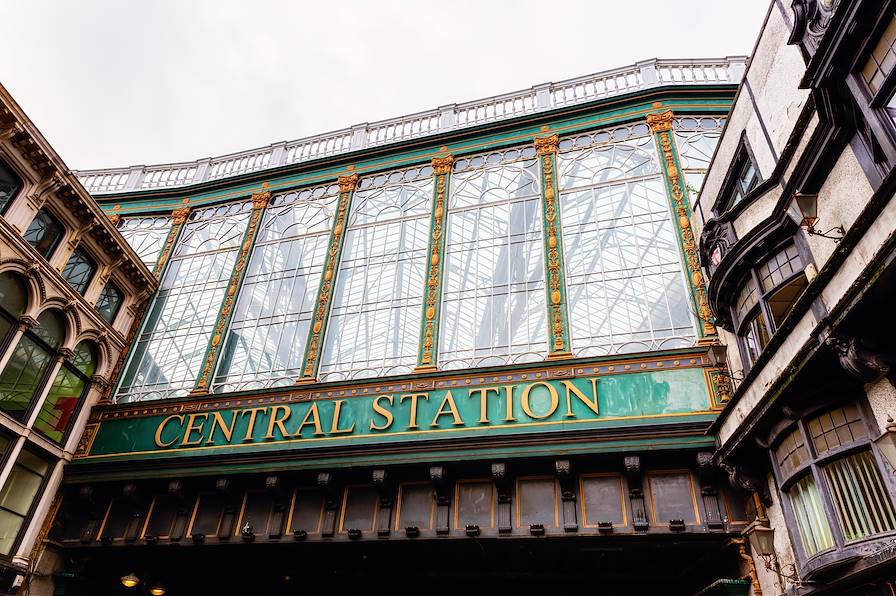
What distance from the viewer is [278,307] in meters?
15.2

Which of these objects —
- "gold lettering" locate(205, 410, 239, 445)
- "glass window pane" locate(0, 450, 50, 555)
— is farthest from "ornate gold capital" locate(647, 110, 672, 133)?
"glass window pane" locate(0, 450, 50, 555)

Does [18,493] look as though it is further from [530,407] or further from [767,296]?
[767,296]

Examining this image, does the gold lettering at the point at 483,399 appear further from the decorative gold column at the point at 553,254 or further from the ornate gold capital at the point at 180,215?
the ornate gold capital at the point at 180,215

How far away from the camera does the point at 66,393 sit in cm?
1406

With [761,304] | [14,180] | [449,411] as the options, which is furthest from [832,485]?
[14,180]

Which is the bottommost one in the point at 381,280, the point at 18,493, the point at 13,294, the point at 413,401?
the point at 18,493

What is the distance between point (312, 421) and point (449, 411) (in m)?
2.92

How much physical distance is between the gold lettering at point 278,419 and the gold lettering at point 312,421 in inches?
11.0

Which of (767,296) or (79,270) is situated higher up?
(79,270)

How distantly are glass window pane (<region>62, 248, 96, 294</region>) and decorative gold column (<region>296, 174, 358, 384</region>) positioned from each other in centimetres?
597

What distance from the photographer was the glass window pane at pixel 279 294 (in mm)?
14070

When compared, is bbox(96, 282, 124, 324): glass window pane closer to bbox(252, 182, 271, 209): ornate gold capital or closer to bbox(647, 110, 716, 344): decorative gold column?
bbox(252, 182, 271, 209): ornate gold capital

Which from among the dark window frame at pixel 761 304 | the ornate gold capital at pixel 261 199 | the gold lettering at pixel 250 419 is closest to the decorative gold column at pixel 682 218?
the dark window frame at pixel 761 304

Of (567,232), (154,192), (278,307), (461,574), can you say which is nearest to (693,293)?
(567,232)
